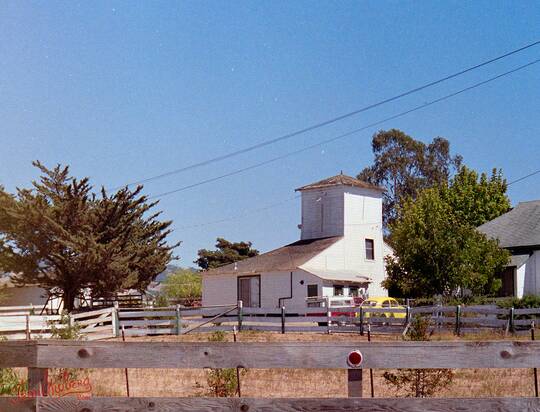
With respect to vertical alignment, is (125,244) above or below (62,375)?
Answer: above

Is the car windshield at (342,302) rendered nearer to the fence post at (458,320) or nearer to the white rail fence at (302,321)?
the white rail fence at (302,321)

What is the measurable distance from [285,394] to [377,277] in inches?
1595

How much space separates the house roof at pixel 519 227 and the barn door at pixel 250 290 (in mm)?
14775

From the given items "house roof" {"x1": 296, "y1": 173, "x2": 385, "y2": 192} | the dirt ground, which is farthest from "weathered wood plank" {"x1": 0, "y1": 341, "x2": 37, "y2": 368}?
"house roof" {"x1": 296, "y1": 173, "x2": 385, "y2": 192}

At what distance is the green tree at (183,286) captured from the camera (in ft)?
300

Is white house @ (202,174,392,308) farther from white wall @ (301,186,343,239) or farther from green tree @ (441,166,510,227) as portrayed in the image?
green tree @ (441,166,510,227)

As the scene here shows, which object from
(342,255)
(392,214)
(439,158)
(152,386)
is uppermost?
(439,158)

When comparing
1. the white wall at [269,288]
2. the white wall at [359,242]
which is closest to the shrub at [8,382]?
the white wall at [269,288]

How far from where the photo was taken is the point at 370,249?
55.2m

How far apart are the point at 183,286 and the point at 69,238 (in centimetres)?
5103

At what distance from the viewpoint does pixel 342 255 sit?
53.1 m

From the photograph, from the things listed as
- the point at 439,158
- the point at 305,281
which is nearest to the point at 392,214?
the point at 439,158

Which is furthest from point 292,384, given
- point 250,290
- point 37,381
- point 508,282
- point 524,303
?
point 250,290

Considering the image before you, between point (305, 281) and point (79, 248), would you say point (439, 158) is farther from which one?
point (79, 248)
